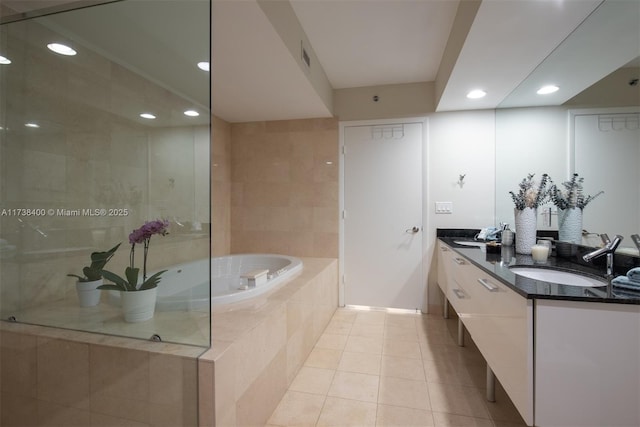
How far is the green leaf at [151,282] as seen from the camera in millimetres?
1272

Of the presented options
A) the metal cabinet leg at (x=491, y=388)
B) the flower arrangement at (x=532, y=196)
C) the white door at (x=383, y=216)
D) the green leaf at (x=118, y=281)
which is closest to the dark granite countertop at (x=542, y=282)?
the flower arrangement at (x=532, y=196)

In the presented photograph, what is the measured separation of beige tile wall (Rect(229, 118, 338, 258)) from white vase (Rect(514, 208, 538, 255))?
1725mm

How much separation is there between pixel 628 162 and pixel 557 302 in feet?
3.31

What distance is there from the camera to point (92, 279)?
1.31 meters

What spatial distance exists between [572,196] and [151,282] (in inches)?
93.8

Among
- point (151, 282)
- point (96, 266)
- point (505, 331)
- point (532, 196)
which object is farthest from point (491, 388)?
point (96, 266)

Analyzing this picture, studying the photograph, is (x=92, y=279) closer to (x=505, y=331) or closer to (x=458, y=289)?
(x=505, y=331)

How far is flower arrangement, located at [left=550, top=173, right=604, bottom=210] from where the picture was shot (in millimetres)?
1726

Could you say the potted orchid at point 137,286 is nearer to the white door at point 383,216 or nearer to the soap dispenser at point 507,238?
the white door at point 383,216

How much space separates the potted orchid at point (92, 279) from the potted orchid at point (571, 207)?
2499 millimetres

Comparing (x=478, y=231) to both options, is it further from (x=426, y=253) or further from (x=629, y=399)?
(x=629, y=399)

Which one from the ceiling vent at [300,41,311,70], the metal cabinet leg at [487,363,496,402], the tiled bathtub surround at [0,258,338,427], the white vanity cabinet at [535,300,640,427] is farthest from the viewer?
the ceiling vent at [300,41,311,70]

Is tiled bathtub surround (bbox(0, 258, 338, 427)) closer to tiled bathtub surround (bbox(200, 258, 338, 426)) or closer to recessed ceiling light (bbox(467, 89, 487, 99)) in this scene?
tiled bathtub surround (bbox(200, 258, 338, 426))

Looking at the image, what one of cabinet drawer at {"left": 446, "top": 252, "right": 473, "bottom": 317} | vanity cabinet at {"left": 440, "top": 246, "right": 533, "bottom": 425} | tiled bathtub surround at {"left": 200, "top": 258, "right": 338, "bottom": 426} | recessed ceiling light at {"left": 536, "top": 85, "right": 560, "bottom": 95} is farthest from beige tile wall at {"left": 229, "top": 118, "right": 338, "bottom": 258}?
recessed ceiling light at {"left": 536, "top": 85, "right": 560, "bottom": 95}
